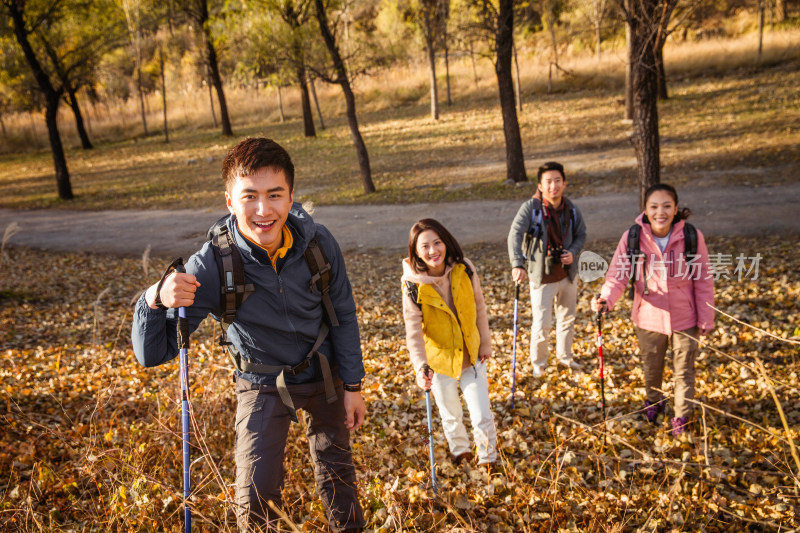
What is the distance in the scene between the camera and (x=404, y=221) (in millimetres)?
13758

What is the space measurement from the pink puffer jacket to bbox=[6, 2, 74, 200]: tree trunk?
21.7 m

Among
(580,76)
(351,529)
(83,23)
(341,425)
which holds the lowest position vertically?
(351,529)

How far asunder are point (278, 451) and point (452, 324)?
1661 millimetres

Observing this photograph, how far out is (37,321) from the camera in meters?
8.36

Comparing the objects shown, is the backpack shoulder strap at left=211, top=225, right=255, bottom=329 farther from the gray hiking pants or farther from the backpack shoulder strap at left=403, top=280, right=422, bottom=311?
the gray hiking pants

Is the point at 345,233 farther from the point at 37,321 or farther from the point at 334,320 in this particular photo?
the point at 334,320

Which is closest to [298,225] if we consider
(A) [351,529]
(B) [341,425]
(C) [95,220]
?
(B) [341,425]

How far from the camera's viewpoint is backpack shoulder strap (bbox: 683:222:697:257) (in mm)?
4285

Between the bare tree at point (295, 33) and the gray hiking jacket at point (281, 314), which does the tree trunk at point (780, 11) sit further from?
the gray hiking jacket at point (281, 314)

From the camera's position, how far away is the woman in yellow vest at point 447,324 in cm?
397

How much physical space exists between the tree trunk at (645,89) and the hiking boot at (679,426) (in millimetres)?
5319

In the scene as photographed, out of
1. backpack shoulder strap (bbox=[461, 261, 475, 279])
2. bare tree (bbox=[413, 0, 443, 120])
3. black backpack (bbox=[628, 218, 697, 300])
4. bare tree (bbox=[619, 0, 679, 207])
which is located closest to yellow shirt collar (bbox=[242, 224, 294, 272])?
backpack shoulder strap (bbox=[461, 261, 475, 279])

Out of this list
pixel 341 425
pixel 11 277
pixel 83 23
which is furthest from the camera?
pixel 83 23

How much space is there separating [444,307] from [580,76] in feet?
107
